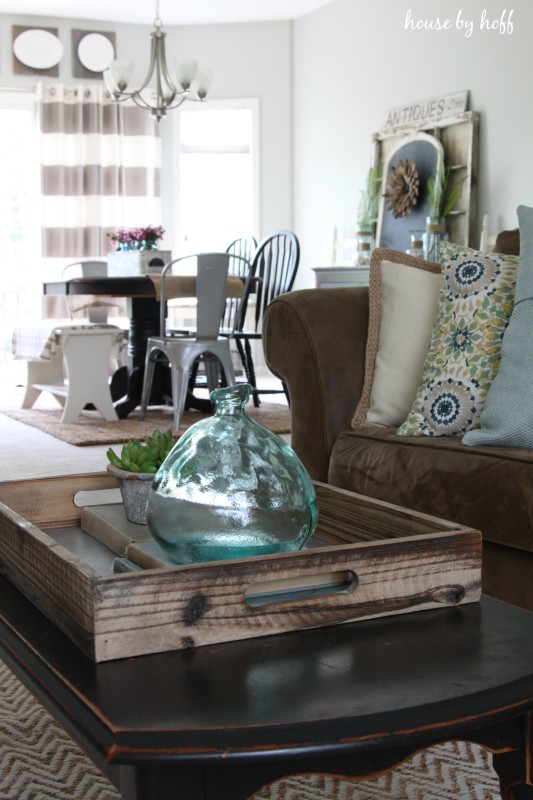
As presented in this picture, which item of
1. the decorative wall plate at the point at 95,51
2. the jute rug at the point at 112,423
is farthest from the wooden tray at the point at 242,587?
the decorative wall plate at the point at 95,51

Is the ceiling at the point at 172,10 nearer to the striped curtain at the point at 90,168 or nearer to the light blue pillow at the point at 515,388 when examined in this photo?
the striped curtain at the point at 90,168

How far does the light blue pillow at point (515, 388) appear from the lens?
1.89m

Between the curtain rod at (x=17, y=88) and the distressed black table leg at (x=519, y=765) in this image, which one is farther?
the curtain rod at (x=17, y=88)

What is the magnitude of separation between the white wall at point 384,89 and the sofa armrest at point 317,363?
3.14 metres

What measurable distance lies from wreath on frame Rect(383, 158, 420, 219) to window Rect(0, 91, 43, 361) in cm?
297

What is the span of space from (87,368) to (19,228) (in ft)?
10.0

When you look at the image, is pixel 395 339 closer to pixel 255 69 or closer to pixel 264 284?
pixel 264 284

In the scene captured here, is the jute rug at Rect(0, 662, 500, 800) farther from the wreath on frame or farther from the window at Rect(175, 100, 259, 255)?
the window at Rect(175, 100, 259, 255)

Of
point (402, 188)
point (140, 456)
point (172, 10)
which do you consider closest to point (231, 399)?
point (140, 456)

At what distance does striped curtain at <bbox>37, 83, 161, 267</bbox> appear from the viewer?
24.5ft

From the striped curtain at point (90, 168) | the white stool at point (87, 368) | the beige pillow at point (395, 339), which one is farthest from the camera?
the striped curtain at point (90, 168)

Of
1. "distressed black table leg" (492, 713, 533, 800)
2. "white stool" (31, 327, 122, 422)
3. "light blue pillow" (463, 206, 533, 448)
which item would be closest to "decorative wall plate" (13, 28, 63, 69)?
"white stool" (31, 327, 122, 422)

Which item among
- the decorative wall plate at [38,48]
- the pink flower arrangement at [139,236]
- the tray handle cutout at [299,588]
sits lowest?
the tray handle cutout at [299,588]

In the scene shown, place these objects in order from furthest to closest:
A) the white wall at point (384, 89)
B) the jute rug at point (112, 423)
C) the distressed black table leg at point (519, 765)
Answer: the white wall at point (384, 89) → the jute rug at point (112, 423) → the distressed black table leg at point (519, 765)
